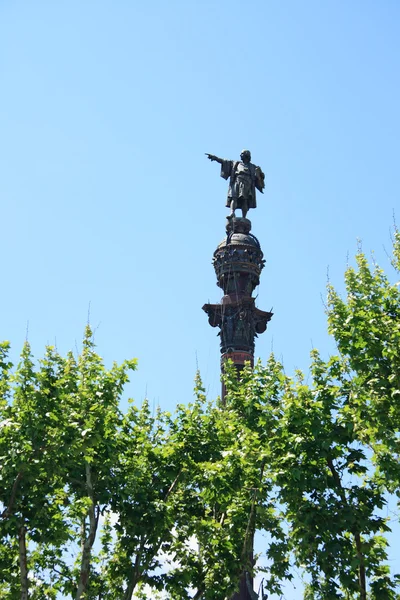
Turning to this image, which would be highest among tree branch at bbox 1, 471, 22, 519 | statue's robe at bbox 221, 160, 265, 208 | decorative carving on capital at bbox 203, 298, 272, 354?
statue's robe at bbox 221, 160, 265, 208

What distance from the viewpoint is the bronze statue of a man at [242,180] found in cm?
5181

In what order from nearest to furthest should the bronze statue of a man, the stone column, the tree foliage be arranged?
the tree foliage
the stone column
the bronze statue of a man

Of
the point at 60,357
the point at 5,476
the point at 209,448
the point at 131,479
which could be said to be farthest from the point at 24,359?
the point at 209,448

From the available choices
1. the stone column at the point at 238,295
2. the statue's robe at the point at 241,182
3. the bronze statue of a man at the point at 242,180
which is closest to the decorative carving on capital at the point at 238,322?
the stone column at the point at 238,295

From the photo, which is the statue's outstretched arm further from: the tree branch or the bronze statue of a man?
the tree branch

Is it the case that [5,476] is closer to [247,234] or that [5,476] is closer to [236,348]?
[236,348]

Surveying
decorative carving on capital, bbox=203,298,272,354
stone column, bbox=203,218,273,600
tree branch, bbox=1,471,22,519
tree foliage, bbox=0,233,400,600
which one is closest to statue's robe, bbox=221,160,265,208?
stone column, bbox=203,218,273,600

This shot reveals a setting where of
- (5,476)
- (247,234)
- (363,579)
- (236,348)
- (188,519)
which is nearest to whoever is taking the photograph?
(363,579)

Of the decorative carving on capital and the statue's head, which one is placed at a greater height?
the statue's head

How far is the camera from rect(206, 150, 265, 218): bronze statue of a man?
5181 centimetres

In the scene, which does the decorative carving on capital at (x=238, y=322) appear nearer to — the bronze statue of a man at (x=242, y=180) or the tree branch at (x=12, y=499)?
the bronze statue of a man at (x=242, y=180)

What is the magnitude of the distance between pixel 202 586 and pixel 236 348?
840 inches

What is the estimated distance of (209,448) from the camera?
27625 mm

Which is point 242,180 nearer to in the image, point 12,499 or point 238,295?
point 238,295
